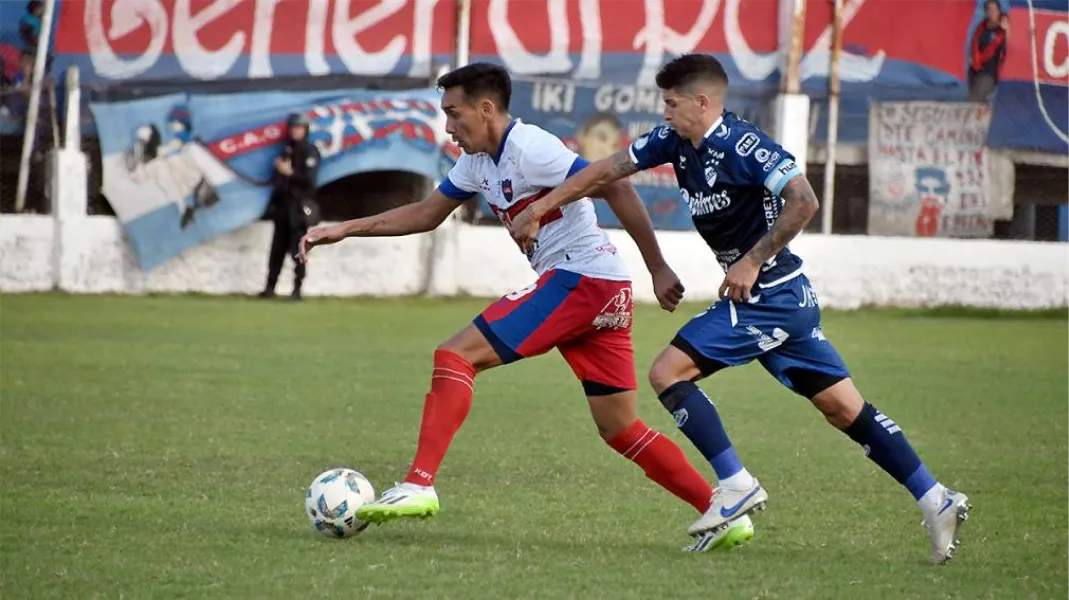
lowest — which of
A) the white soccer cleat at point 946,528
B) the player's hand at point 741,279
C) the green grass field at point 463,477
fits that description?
the green grass field at point 463,477

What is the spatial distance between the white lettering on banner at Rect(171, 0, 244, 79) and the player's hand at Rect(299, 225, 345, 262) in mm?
14446

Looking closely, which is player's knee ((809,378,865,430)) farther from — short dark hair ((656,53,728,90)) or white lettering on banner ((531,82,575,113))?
white lettering on banner ((531,82,575,113))

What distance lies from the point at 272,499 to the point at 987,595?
10.4 feet

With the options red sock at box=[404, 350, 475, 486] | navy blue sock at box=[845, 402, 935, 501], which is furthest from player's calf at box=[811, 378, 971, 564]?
red sock at box=[404, 350, 475, 486]

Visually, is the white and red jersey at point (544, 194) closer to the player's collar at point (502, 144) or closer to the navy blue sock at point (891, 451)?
the player's collar at point (502, 144)

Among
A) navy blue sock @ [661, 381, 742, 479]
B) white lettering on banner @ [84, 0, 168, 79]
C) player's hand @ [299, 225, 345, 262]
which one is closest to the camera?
navy blue sock @ [661, 381, 742, 479]

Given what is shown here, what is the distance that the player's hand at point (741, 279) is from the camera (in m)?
5.96

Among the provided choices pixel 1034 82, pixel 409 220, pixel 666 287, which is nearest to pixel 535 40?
pixel 1034 82

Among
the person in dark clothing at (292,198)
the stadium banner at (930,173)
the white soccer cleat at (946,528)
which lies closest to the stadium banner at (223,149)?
the person in dark clothing at (292,198)

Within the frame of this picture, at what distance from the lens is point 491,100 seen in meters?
6.49

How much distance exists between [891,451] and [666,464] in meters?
0.89

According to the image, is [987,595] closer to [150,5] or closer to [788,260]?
[788,260]

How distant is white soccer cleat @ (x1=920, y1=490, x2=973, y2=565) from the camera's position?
19.6ft

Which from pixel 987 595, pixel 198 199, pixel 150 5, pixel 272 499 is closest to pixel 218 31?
pixel 150 5
